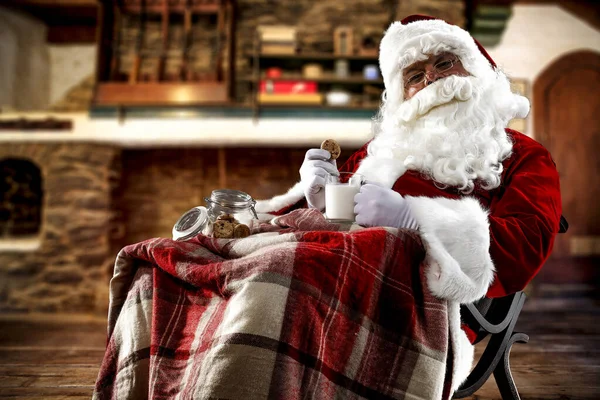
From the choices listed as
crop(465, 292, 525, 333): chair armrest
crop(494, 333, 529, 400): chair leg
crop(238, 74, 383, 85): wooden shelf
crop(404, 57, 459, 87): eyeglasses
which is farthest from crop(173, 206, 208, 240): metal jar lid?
crop(238, 74, 383, 85): wooden shelf

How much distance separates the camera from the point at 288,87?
11.3 ft

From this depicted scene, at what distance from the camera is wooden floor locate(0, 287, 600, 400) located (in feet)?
5.03

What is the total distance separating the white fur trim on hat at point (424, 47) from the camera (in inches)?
50.0

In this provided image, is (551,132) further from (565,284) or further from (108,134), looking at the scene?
Result: (108,134)

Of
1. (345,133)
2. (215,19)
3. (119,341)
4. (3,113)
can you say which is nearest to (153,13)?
(215,19)

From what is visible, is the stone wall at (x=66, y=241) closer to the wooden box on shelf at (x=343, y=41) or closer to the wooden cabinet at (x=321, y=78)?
the wooden cabinet at (x=321, y=78)

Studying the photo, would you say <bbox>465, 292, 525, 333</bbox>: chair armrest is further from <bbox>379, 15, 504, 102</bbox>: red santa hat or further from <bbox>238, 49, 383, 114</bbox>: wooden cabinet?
<bbox>238, 49, 383, 114</bbox>: wooden cabinet

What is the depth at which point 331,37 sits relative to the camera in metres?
3.74

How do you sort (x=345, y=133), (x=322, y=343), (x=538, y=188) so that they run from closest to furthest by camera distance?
(x=322, y=343) < (x=538, y=188) < (x=345, y=133)

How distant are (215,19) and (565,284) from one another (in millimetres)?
4061

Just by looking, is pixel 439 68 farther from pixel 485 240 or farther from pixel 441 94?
pixel 485 240

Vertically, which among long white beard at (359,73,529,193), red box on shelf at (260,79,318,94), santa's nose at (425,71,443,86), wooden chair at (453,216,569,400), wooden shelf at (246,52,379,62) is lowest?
wooden chair at (453,216,569,400)

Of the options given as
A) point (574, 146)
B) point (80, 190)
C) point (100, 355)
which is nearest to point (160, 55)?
point (80, 190)

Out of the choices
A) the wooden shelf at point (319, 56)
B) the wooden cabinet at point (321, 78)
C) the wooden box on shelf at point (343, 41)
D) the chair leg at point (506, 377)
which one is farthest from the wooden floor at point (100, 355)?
the wooden box on shelf at point (343, 41)
